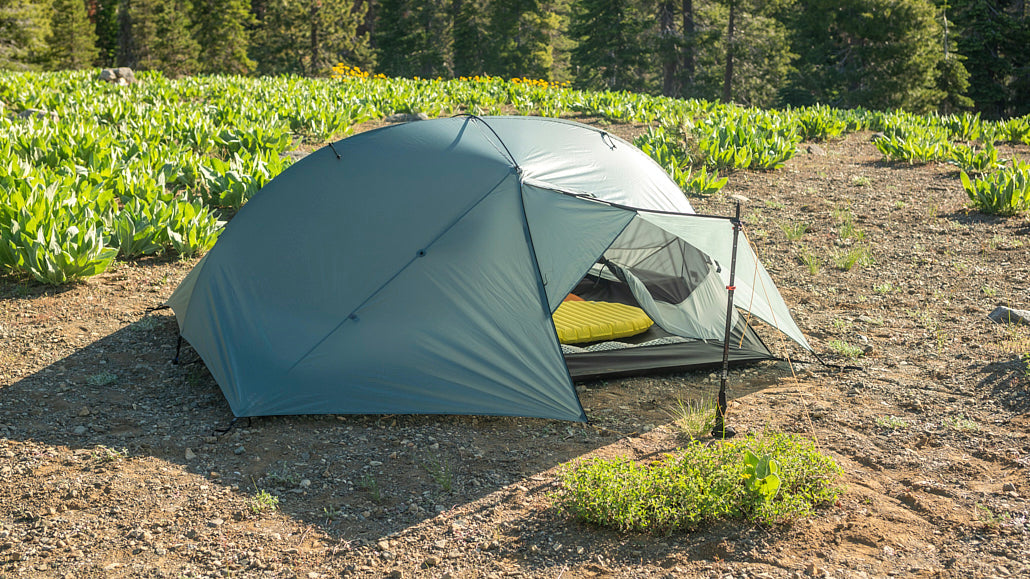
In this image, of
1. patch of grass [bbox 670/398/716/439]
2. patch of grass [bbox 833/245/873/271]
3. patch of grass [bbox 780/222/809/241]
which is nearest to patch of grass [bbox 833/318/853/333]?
patch of grass [bbox 833/245/873/271]

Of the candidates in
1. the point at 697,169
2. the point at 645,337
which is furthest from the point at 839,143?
the point at 645,337

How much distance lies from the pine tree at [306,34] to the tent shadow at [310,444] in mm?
37428

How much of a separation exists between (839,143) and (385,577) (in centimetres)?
1301

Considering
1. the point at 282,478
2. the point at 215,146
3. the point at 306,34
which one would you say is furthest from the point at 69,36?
the point at 282,478

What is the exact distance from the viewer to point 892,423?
4.36 m

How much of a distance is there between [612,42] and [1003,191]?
34013mm

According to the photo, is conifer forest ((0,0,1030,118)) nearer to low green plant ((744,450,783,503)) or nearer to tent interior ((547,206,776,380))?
tent interior ((547,206,776,380))

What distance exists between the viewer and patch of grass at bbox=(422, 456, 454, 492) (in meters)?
3.66

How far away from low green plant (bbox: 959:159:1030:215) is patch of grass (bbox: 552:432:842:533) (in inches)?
256

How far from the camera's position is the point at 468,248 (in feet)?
14.5

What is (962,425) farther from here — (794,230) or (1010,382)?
(794,230)

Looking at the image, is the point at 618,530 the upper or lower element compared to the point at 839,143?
lower

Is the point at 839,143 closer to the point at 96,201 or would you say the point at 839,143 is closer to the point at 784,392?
the point at 784,392

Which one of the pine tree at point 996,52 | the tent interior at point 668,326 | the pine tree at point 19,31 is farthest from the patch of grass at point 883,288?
the pine tree at point 19,31
